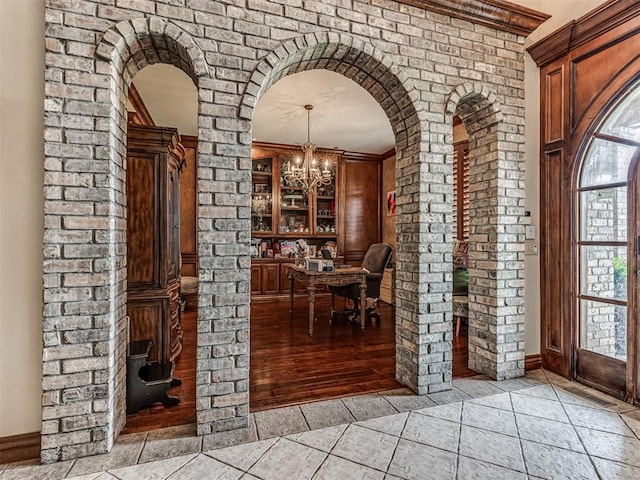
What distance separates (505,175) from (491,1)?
4.27 feet

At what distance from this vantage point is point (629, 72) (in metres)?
2.29

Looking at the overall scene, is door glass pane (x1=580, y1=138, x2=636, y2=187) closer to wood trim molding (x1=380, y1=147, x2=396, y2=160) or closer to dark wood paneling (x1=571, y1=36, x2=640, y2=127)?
dark wood paneling (x1=571, y1=36, x2=640, y2=127)

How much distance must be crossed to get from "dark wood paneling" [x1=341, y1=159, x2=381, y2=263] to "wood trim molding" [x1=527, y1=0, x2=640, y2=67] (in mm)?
4113

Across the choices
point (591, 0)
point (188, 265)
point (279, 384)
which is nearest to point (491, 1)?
point (591, 0)

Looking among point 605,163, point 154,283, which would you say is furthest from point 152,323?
point 605,163

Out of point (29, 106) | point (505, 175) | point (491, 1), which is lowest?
point (505, 175)

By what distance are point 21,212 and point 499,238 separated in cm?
319

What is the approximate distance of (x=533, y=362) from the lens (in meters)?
2.91

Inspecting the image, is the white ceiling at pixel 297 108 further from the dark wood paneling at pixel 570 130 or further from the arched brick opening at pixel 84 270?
the dark wood paneling at pixel 570 130

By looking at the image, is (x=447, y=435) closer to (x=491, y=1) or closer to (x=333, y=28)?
(x=333, y=28)

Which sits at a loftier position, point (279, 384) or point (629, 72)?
point (629, 72)

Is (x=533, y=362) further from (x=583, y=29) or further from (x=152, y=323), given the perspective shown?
(x=152, y=323)

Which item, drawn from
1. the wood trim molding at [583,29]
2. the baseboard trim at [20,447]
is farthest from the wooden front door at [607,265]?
the baseboard trim at [20,447]

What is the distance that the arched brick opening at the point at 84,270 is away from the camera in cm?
173
